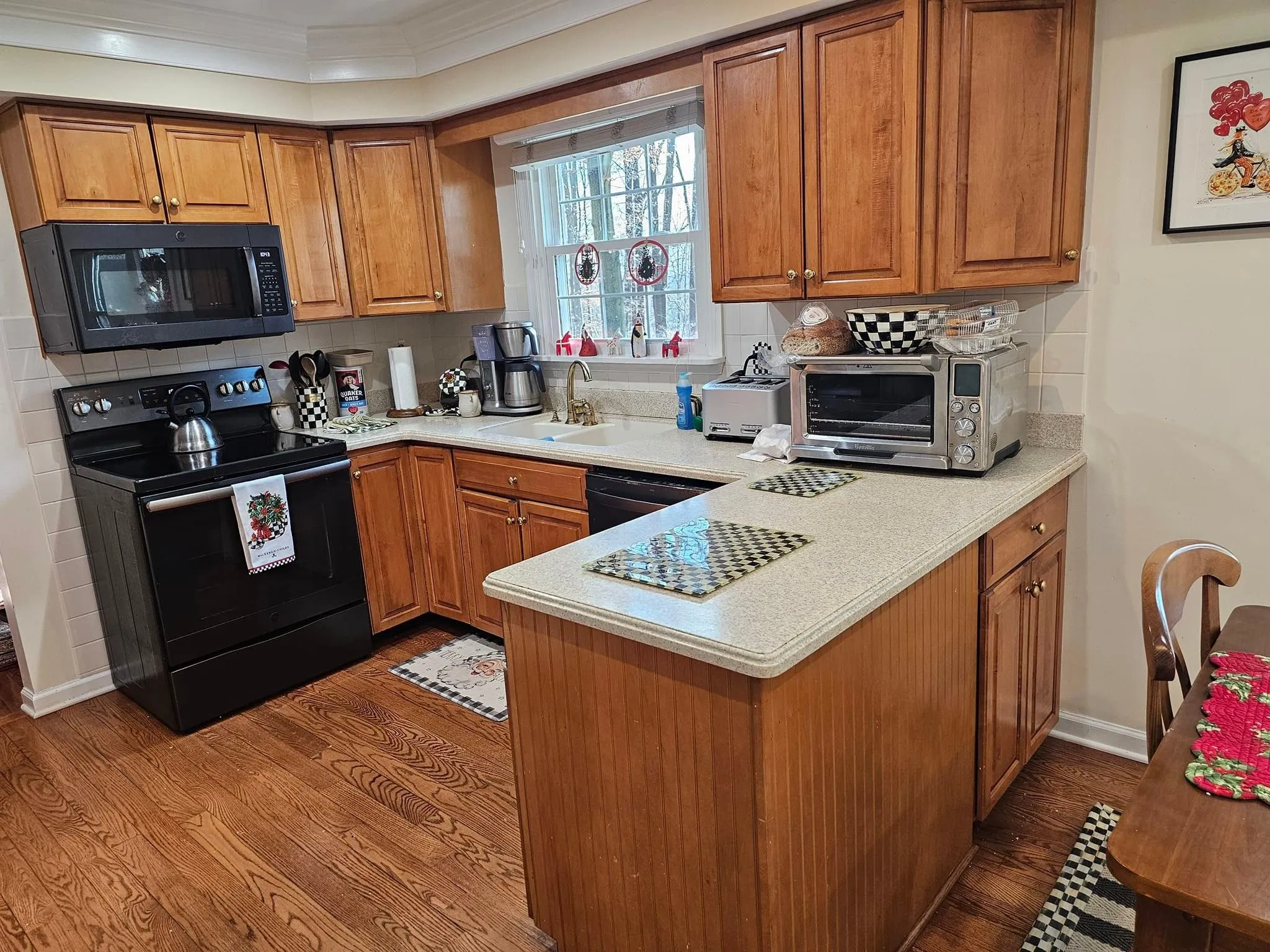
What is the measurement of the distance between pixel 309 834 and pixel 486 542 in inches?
49.9

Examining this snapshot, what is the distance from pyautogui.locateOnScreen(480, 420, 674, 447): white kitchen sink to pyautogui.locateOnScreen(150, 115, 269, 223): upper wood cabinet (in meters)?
1.27

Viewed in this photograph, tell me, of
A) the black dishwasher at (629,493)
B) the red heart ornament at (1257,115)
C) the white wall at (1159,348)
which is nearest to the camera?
the red heart ornament at (1257,115)

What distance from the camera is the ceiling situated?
2.65m

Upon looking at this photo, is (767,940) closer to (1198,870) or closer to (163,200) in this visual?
(1198,870)

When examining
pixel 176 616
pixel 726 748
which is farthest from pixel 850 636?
pixel 176 616

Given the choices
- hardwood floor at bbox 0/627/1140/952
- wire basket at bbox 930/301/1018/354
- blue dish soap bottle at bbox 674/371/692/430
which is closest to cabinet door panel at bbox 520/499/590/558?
blue dish soap bottle at bbox 674/371/692/430

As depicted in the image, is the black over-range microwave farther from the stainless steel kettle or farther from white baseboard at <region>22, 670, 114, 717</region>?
white baseboard at <region>22, 670, 114, 717</region>

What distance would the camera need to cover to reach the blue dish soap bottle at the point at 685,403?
3025 millimetres

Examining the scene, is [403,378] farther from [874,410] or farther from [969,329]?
[969,329]

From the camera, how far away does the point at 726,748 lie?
132cm

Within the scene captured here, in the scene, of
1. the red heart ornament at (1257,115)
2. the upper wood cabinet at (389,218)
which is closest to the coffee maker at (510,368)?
the upper wood cabinet at (389,218)

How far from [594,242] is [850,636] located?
250 cm

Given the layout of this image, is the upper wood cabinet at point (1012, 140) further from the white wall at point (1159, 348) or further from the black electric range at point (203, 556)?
the black electric range at point (203, 556)

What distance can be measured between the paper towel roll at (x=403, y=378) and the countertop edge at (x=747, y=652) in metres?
2.39
